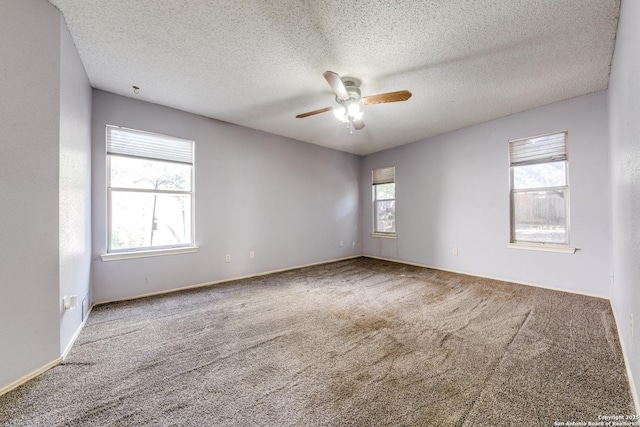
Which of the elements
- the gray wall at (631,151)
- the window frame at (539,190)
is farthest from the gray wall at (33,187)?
the window frame at (539,190)

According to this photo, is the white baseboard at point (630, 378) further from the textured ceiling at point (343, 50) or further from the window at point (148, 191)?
the window at point (148, 191)

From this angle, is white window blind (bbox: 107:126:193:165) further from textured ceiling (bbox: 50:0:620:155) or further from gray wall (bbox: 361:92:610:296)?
gray wall (bbox: 361:92:610:296)

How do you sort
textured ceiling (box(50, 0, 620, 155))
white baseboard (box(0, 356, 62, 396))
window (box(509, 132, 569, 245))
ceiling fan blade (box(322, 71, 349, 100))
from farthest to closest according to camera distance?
window (box(509, 132, 569, 245))
ceiling fan blade (box(322, 71, 349, 100))
textured ceiling (box(50, 0, 620, 155))
white baseboard (box(0, 356, 62, 396))

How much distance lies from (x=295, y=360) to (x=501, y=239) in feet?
11.9

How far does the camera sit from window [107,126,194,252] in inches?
120

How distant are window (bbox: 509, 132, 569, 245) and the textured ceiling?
1.97ft

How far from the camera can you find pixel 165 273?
11.0ft

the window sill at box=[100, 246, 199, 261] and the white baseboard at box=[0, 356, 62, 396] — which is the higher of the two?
the window sill at box=[100, 246, 199, 261]

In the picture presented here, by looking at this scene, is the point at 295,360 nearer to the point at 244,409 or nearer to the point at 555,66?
the point at 244,409

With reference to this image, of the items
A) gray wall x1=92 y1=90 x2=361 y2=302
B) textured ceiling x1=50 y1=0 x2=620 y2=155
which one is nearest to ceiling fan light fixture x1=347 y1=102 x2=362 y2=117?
textured ceiling x1=50 y1=0 x2=620 y2=155

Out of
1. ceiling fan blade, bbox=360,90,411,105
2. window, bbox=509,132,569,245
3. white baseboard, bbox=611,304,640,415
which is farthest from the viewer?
window, bbox=509,132,569,245

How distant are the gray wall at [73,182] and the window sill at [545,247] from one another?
16.7 feet

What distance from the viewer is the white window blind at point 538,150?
11.0 feet

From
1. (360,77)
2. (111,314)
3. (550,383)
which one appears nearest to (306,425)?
(550,383)
